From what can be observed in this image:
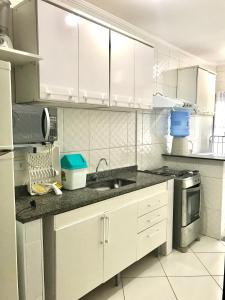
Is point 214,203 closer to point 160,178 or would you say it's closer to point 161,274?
point 160,178

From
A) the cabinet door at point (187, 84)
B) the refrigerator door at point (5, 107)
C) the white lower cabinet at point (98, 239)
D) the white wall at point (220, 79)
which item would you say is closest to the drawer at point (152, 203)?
the white lower cabinet at point (98, 239)

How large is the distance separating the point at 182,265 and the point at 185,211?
1.79ft

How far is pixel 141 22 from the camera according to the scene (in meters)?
2.80

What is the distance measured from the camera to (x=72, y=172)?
2.02 m

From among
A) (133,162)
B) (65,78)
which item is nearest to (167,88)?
(133,162)

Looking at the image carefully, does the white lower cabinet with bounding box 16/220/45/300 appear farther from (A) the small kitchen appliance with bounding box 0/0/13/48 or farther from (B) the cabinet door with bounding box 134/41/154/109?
(B) the cabinet door with bounding box 134/41/154/109

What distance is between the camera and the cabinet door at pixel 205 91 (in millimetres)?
3741

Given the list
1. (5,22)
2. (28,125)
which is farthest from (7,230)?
(5,22)

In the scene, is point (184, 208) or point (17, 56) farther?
point (184, 208)

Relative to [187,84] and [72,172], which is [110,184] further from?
[187,84]

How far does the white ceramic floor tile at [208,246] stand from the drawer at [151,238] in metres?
0.49

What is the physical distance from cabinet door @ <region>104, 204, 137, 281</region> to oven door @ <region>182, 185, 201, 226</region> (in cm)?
79

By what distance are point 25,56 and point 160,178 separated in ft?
5.51

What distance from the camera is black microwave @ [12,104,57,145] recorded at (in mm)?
1699
